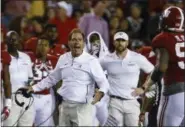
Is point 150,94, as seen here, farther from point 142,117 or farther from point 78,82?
point 78,82

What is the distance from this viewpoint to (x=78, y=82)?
1015 centimetres

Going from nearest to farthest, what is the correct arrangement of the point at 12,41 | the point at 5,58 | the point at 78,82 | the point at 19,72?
the point at 78,82, the point at 5,58, the point at 19,72, the point at 12,41

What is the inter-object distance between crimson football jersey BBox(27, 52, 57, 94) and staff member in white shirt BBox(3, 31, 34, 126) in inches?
8.0

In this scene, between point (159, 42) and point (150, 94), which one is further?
point (150, 94)

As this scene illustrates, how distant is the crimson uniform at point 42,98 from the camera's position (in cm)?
1172

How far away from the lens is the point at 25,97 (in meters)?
11.1

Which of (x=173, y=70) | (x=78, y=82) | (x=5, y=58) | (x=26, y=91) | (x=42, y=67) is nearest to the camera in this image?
(x=173, y=70)

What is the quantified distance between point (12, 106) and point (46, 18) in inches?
187

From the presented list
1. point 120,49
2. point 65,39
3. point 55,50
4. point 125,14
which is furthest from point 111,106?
point 125,14

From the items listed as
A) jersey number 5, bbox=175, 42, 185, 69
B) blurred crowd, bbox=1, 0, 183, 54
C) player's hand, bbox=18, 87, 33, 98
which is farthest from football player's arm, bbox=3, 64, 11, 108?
blurred crowd, bbox=1, 0, 183, 54

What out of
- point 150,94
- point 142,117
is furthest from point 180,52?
point 150,94

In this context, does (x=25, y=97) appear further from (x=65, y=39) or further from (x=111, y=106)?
(x=65, y=39)

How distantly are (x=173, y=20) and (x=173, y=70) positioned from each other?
59cm

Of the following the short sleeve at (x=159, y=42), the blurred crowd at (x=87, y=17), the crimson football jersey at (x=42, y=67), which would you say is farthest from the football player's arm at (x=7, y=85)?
the blurred crowd at (x=87, y=17)
